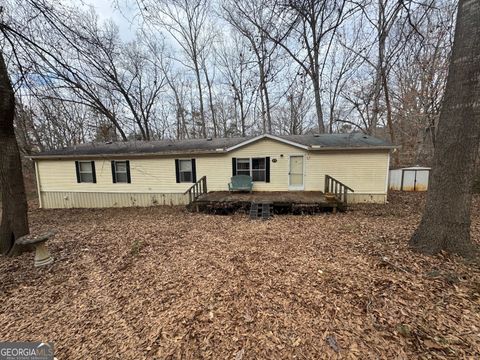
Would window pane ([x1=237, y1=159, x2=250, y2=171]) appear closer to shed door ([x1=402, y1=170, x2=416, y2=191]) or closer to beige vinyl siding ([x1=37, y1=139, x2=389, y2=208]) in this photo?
beige vinyl siding ([x1=37, y1=139, x2=389, y2=208])

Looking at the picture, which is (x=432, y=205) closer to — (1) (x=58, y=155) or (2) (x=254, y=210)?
(2) (x=254, y=210)

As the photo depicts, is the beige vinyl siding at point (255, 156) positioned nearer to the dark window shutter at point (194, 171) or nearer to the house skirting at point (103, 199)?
the dark window shutter at point (194, 171)

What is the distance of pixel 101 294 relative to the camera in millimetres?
3236

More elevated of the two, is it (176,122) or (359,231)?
(176,122)

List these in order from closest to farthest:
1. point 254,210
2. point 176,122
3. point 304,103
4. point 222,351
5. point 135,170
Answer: point 222,351
point 254,210
point 135,170
point 304,103
point 176,122

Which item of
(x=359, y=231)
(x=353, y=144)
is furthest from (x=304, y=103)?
(x=359, y=231)

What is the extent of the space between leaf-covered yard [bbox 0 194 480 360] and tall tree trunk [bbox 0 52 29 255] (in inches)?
23.5

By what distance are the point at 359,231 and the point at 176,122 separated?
2145 centimetres

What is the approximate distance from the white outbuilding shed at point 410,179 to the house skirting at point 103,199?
39.7 feet

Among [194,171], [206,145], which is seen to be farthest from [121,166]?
[206,145]

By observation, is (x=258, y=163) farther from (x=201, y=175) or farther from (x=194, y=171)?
(x=194, y=171)

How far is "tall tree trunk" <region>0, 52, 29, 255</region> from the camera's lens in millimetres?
4227

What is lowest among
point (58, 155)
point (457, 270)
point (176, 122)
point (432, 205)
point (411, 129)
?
point (457, 270)

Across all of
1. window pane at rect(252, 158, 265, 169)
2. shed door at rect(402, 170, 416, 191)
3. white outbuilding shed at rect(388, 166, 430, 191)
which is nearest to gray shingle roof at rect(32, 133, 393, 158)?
window pane at rect(252, 158, 265, 169)
